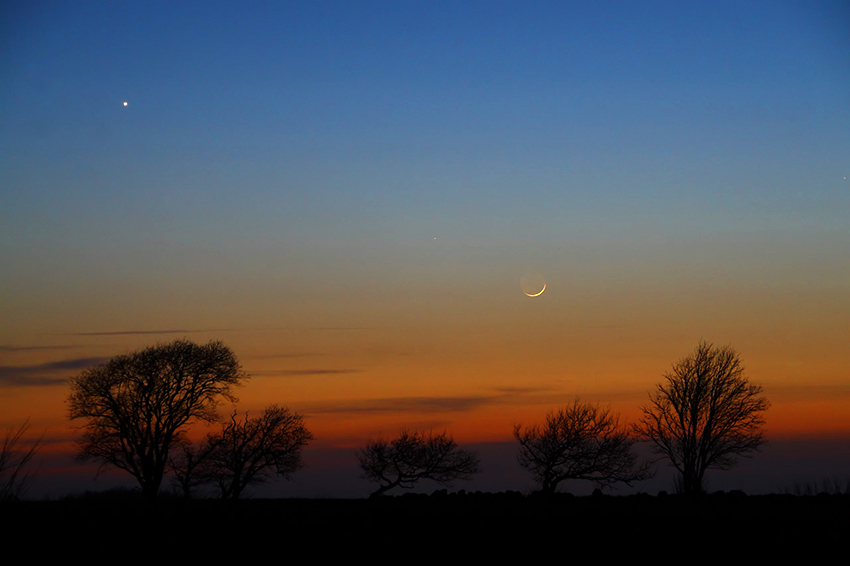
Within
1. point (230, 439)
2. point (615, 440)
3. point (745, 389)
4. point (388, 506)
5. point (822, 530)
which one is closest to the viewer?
point (822, 530)

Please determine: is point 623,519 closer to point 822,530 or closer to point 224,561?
point 822,530

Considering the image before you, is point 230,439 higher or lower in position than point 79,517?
higher

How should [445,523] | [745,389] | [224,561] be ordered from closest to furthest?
1. [224,561]
2. [445,523]
3. [745,389]

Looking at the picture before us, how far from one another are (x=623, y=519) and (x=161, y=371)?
40.9m

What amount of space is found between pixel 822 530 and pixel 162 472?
4410 cm

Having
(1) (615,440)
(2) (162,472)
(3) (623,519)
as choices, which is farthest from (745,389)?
(2) (162,472)

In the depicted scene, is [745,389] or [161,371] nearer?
[745,389]

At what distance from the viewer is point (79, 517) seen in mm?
22766

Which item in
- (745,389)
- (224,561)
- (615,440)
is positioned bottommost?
(224,561)

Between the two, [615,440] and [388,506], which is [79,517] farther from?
[615,440]

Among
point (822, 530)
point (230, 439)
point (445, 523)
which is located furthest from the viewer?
point (230, 439)

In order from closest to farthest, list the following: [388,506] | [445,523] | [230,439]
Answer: [445,523] < [388,506] < [230,439]

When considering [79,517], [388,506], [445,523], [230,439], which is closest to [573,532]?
[445,523]

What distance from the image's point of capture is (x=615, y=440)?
149 ft
